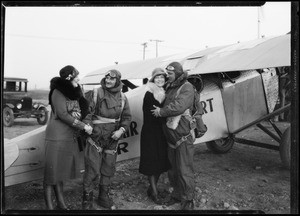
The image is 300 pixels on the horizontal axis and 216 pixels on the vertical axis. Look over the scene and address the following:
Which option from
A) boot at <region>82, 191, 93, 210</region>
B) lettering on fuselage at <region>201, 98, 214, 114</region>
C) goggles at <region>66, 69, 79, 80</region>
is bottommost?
boot at <region>82, 191, 93, 210</region>

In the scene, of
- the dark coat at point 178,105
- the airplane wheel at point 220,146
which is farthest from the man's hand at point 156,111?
the airplane wheel at point 220,146

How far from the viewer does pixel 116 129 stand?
4121 millimetres

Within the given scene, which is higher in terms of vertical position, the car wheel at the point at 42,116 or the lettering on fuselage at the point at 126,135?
the lettering on fuselage at the point at 126,135

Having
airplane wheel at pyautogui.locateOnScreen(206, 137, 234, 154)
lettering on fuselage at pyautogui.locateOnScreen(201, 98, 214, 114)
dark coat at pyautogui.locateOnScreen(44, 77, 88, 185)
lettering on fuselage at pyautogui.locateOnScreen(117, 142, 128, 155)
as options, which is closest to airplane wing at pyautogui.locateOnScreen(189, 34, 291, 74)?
lettering on fuselage at pyautogui.locateOnScreen(201, 98, 214, 114)

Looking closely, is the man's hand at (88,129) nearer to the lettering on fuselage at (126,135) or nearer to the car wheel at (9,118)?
the lettering on fuselage at (126,135)

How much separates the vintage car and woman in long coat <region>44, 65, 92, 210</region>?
38.5 ft

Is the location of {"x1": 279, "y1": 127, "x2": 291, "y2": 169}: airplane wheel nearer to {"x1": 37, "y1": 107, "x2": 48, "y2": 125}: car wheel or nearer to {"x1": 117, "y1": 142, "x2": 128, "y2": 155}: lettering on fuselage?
{"x1": 117, "y1": 142, "x2": 128, "y2": 155}: lettering on fuselage

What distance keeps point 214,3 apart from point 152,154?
260cm

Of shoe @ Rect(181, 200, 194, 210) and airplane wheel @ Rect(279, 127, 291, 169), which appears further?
airplane wheel @ Rect(279, 127, 291, 169)

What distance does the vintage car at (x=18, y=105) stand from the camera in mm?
14477

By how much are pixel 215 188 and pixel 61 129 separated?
292cm

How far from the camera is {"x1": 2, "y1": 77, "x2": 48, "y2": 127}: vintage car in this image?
47.5 feet

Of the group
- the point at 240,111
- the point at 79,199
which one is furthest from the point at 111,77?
the point at 240,111

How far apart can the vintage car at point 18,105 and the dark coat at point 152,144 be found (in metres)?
11.8
